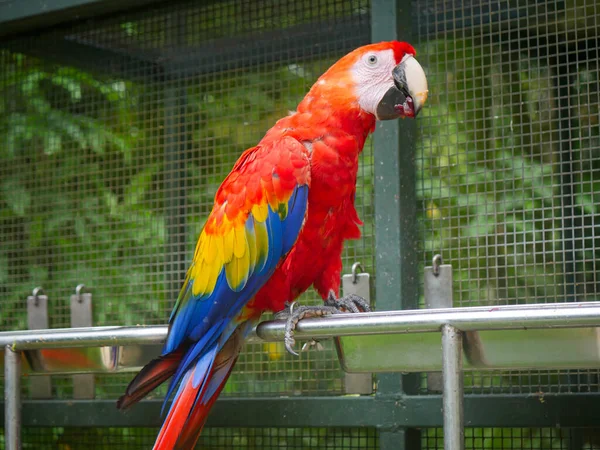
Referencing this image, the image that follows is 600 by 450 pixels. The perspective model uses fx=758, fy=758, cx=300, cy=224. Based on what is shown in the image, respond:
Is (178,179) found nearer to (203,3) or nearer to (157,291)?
(157,291)

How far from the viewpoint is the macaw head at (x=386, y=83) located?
6.18 ft

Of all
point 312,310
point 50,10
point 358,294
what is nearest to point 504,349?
point 312,310

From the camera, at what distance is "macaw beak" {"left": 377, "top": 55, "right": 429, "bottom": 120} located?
6.18 ft

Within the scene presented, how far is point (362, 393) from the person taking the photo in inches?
86.0

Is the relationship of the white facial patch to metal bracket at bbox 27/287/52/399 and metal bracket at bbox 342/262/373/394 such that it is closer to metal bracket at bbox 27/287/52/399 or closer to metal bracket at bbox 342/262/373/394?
metal bracket at bbox 342/262/373/394

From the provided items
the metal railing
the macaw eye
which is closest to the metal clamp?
the macaw eye

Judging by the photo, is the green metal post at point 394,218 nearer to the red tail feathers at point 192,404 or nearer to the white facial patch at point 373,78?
the white facial patch at point 373,78

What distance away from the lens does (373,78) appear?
1.89 m

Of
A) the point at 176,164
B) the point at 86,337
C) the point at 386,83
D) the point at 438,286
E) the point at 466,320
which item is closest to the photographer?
the point at 466,320

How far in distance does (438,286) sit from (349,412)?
1.43ft

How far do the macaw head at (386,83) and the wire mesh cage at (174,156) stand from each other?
50 centimetres

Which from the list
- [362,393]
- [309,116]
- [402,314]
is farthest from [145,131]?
[402,314]

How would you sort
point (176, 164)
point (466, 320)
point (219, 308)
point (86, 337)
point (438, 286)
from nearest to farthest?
point (466, 320) → point (86, 337) → point (219, 308) → point (438, 286) → point (176, 164)

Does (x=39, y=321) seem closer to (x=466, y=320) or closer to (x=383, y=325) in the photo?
(x=383, y=325)
